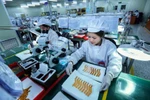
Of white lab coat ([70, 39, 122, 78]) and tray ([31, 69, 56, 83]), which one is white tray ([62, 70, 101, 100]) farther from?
white lab coat ([70, 39, 122, 78])

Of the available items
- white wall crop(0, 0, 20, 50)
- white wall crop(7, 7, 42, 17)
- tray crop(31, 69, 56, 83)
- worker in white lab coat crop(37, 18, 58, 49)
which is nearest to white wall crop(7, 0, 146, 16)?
white wall crop(7, 7, 42, 17)

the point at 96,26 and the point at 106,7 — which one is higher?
the point at 106,7

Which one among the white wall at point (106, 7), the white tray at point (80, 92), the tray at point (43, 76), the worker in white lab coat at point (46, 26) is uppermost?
the white wall at point (106, 7)

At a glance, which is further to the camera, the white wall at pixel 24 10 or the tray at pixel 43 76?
the white wall at pixel 24 10

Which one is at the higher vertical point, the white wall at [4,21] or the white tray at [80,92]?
the white wall at [4,21]

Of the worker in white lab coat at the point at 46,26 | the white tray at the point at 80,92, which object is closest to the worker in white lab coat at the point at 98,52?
the white tray at the point at 80,92

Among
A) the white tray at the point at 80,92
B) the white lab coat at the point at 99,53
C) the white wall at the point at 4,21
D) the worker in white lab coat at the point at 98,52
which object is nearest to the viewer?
the white tray at the point at 80,92

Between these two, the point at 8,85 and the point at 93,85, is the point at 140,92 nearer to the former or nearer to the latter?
the point at 93,85

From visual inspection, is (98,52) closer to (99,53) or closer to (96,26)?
(99,53)

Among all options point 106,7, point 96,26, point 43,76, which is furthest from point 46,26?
point 106,7

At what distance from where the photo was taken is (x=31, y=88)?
0.73 metres

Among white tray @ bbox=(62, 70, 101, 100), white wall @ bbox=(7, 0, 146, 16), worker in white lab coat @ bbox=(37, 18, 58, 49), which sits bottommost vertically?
white tray @ bbox=(62, 70, 101, 100)

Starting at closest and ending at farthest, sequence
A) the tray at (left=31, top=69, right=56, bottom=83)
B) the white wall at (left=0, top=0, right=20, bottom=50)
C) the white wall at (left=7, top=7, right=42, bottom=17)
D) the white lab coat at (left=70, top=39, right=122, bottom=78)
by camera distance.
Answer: the tray at (left=31, top=69, right=56, bottom=83) → the white lab coat at (left=70, top=39, right=122, bottom=78) → the white wall at (left=0, top=0, right=20, bottom=50) → the white wall at (left=7, top=7, right=42, bottom=17)

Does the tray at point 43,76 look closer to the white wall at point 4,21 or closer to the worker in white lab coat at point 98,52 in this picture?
the worker in white lab coat at point 98,52
